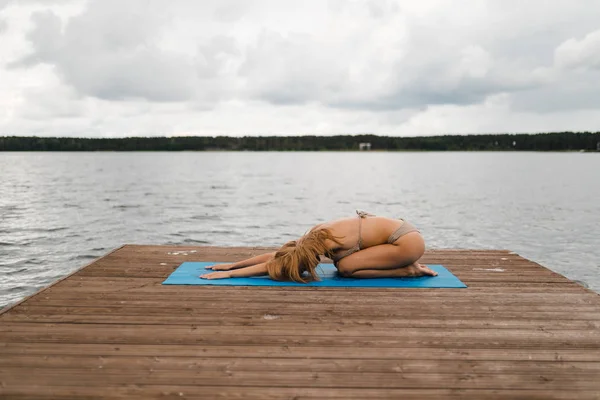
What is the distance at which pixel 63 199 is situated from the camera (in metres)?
27.4

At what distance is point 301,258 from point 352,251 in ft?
2.01

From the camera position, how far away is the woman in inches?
231

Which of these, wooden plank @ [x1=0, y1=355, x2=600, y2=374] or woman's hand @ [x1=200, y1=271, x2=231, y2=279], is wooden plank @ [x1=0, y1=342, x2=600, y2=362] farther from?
woman's hand @ [x1=200, y1=271, x2=231, y2=279]

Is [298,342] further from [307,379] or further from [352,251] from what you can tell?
[352,251]

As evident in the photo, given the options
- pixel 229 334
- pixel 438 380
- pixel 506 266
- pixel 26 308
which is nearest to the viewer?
pixel 438 380

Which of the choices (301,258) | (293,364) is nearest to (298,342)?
(293,364)

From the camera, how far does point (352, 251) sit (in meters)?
6.05

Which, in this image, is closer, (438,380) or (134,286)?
(438,380)

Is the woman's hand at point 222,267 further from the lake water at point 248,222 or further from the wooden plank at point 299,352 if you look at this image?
the lake water at point 248,222

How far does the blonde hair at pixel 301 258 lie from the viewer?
19.1 ft

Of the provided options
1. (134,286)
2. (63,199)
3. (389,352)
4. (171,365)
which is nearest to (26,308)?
(134,286)

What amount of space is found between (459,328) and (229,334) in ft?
6.33

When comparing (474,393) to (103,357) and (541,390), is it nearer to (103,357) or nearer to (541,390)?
(541,390)

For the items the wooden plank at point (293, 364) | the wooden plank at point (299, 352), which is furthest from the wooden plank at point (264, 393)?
the wooden plank at point (299, 352)
